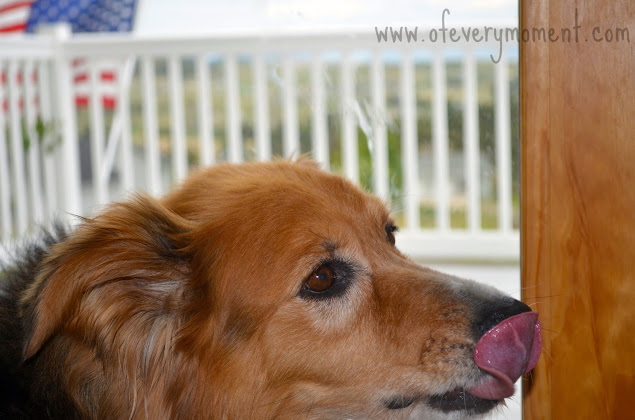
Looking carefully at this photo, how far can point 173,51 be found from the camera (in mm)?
4633

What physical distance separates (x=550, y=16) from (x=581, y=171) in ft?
1.03

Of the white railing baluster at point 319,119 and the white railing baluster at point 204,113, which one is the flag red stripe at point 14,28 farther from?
the white railing baluster at point 319,119

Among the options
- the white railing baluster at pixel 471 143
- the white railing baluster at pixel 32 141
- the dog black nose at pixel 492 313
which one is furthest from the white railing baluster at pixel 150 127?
the dog black nose at pixel 492 313

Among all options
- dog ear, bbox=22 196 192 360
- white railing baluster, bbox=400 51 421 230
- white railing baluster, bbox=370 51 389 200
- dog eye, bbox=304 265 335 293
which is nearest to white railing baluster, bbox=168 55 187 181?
white railing baluster, bbox=370 51 389 200

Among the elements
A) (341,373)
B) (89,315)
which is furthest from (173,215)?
(341,373)

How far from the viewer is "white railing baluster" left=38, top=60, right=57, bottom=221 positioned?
4734 millimetres

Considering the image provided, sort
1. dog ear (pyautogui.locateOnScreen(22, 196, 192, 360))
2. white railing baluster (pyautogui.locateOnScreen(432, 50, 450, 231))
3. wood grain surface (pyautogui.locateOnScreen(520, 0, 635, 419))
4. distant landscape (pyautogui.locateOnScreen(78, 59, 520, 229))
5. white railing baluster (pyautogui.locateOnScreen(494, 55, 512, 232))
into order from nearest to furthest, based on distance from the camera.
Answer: dog ear (pyautogui.locateOnScreen(22, 196, 192, 360)) < wood grain surface (pyautogui.locateOnScreen(520, 0, 635, 419)) < white railing baluster (pyautogui.locateOnScreen(494, 55, 512, 232)) < white railing baluster (pyautogui.locateOnScreen(432, 50, 450, 231)) < distant landscape (pyautogui.locateOnScreen(78, 59, 520, 229))

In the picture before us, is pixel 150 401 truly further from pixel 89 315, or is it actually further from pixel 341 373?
pixel 341 373

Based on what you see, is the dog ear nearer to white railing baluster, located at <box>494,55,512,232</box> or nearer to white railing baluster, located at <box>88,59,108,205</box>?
white railing baluster, located at <box>494,55,512,232</box>

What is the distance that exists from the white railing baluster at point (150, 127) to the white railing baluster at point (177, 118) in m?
0.13

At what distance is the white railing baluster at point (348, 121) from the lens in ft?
14.1

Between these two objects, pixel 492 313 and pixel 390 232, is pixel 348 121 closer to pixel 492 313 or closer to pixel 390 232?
pixel 390 232

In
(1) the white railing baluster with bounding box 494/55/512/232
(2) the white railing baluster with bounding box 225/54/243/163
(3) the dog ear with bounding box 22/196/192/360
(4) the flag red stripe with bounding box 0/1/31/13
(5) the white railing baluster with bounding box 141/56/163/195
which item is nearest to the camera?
(3) the dog ear with bounding box 22/196/192/360

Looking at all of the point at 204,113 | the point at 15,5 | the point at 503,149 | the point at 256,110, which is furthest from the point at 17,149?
the point at 503,149
